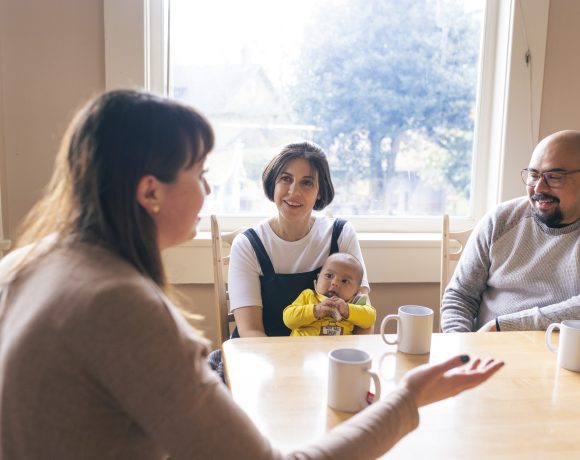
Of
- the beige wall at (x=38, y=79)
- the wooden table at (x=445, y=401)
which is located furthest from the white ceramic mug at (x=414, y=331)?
the beige wall at (x=38, y=79)

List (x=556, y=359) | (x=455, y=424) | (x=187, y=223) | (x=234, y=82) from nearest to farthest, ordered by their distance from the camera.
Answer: (x=187, y=223) → (x=455, y=424) → (x=556, y=359) → (x=234, y=82)

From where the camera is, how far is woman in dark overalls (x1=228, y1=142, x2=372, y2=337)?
178cm

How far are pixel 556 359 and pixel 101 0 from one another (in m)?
1.87

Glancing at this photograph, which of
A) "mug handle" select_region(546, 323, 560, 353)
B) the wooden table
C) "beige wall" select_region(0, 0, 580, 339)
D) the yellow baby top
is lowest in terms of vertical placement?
the yellow baby top

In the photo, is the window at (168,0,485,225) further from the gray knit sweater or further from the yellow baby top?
the yellow baby top

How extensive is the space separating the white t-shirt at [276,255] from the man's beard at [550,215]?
1.97 ft

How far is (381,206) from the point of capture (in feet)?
8.29

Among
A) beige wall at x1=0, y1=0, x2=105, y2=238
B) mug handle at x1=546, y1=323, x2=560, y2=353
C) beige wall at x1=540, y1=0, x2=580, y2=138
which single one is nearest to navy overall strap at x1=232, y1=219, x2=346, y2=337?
mug handle at x1=546, y1=323, x2=560, y2=353

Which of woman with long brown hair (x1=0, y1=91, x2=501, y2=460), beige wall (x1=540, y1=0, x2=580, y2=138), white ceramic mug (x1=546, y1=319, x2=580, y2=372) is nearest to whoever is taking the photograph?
woman with long brown hair (x1=0, y1=91, x2=501, y2=460)

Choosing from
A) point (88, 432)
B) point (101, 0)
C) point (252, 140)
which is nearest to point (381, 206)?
point (252, 140)

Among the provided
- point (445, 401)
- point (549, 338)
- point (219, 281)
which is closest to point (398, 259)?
point (219, 281)

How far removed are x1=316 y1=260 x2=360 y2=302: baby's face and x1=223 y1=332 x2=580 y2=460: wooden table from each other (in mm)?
316

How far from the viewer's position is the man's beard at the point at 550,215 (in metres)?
1.77

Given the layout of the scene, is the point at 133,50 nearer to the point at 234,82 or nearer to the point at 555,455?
the point at 234,82
